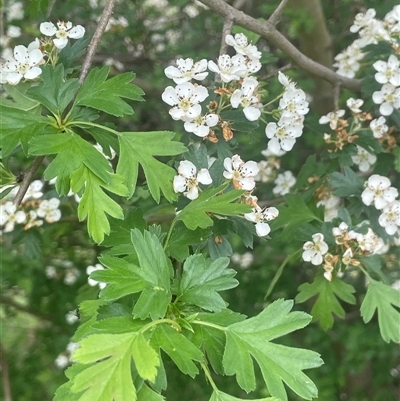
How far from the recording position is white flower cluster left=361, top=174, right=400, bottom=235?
1.07m

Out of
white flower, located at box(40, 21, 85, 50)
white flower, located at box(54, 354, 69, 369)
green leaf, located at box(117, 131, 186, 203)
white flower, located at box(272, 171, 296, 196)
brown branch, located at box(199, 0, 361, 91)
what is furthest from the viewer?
white flower, located at box(54, 354, 69, 369)

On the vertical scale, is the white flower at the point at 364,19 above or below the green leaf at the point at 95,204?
above

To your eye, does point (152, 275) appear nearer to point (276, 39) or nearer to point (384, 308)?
point (384, 308)

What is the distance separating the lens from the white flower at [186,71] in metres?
0.89

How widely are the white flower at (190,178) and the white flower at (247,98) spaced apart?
17cm

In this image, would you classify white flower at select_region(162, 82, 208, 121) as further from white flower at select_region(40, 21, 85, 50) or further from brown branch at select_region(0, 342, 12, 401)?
brown branch at select_region(0, 342, 12, 401)

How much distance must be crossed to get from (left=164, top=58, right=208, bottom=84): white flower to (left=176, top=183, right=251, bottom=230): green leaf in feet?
0.79

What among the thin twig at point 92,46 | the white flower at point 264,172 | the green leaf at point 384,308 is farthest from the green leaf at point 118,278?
the white flower at point 264,172

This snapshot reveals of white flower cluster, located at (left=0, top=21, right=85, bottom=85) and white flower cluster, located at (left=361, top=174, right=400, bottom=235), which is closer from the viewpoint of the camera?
white flower cluster, located at (left=0, top=21, right=85, bottom=85)

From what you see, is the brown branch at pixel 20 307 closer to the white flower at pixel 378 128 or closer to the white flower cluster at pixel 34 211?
the white flower cluster at pixel 34 211

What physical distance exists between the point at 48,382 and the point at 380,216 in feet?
5.10

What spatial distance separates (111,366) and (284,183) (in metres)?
0.96

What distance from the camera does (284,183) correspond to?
1.43 metres

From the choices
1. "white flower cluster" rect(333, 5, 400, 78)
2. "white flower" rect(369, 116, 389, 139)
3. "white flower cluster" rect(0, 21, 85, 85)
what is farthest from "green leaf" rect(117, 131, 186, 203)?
"white flower cluster" rect(333, 5, 400, 78)
